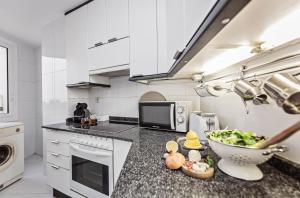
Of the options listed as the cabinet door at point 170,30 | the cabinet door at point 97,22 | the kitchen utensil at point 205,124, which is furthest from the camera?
the cabinet door at point 97,22

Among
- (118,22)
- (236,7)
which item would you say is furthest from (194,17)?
(118,22)

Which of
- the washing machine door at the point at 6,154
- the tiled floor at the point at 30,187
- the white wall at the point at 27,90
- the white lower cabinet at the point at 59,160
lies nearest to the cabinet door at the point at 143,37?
the white lower cabinet at the point at 59,160

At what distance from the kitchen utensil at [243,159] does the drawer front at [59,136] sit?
1.52 m

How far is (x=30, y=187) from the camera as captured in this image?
201 cm

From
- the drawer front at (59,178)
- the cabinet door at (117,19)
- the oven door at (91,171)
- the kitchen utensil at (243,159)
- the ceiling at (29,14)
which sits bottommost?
the drawer front at (59,178)

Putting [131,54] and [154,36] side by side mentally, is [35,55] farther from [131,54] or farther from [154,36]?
[154,36]

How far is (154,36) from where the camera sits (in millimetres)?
1447

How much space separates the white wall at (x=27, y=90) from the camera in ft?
9.40

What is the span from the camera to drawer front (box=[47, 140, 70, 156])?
64.4 inches

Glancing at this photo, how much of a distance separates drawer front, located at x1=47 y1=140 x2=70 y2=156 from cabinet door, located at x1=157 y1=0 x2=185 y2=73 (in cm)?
129

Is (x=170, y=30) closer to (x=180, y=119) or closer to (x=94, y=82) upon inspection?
(x=180, y=119)

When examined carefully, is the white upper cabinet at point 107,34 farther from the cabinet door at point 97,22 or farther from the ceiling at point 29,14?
the ceiling at point 29,14

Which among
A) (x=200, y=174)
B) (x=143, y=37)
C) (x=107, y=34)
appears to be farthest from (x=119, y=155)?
(x=107, y=34)

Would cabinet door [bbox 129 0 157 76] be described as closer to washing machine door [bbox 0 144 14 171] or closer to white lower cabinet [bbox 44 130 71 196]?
white lower cabinet [bbox 44 130 71 196]
